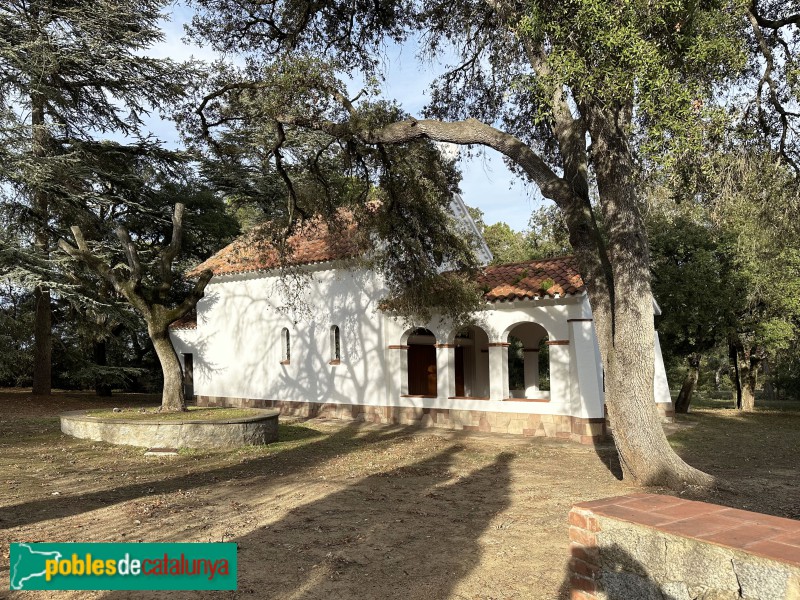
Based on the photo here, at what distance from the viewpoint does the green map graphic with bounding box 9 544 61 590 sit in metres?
4.89

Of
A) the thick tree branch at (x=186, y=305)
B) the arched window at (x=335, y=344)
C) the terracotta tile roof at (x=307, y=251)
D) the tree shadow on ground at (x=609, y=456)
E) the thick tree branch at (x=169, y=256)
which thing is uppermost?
the terracotta tile roof at (x=307, y=251)

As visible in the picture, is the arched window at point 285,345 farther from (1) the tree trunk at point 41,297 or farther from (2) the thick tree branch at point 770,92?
(2) the thick tree branch at point 770,92

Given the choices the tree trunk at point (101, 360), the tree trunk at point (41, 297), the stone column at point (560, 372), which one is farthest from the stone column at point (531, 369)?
the tree trunk at point (101, 360)

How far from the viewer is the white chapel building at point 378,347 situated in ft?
49.0

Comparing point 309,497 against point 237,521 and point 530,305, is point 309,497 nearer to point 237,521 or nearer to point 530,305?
point 237,521

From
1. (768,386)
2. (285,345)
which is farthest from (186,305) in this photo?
(768,386)

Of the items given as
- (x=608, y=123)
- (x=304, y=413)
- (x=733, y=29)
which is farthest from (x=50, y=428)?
(x=733, y=29)

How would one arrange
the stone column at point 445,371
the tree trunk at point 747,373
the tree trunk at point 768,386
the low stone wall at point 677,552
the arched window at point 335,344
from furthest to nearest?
1. the tree trunk at point 768,386
2. the tree trunk at point 747,373
3. the arched window at point 335,344
4. the stone column at point 445,371
5. the low stone wall at point 677,552

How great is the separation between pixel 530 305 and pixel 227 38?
9.42 m

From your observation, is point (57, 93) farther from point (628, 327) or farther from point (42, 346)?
point (628, 327)

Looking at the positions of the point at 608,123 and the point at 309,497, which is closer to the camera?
the point at 309,497

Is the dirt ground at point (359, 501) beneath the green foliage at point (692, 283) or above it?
beneath

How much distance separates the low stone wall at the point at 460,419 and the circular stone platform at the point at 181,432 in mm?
5455

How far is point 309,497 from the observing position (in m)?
8.37
